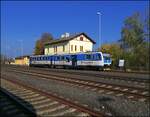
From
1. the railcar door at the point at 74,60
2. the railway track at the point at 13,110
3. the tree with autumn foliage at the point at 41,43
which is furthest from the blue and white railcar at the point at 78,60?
the tree with autumn foliage at the point at 41,43

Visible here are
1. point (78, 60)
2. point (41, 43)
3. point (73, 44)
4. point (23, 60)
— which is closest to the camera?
point (78, 60)

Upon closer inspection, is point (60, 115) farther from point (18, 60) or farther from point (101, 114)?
point (18, 60)

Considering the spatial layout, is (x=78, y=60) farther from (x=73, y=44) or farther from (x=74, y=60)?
(x=73, y=44)

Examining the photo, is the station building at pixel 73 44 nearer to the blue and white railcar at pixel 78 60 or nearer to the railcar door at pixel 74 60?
the blue and white railcar at pixel 78 60

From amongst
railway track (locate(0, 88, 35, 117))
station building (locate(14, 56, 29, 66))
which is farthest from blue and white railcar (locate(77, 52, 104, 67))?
station building (locate(14, 56, 29, 66))

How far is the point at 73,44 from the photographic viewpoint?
241 feet

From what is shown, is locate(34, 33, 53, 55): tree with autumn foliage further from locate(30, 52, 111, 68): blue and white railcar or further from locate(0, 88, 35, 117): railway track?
locate(0, 88, 35, 117): railway track

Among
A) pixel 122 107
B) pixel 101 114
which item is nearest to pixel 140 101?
pixel 122 107

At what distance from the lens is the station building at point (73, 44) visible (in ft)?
238

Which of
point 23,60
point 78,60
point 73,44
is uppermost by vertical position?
point 73,44

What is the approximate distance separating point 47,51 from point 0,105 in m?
73.8

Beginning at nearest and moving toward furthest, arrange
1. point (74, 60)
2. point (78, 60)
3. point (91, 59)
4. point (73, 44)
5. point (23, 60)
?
point (91, 59), point (78, 60), point (74, 60), point (73, 44), point (23, 60)

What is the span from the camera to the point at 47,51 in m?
85.1

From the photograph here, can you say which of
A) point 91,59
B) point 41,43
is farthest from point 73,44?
point 91,59
